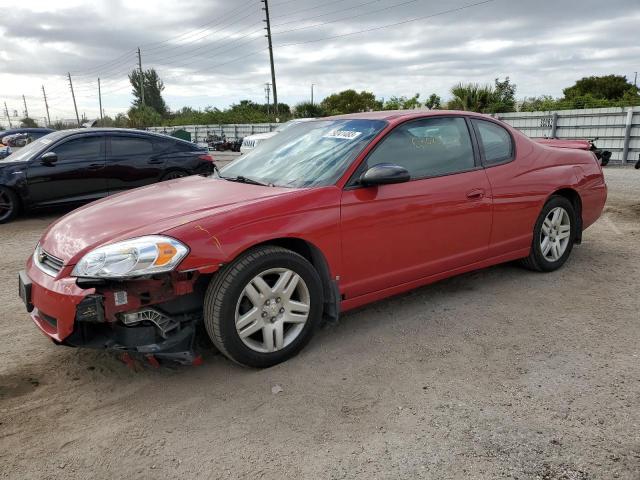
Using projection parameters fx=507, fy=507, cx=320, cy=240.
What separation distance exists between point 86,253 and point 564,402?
2.68 m

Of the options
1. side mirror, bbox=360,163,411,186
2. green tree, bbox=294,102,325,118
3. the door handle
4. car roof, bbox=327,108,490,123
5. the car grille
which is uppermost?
green tree, bbox=294,102,325,118

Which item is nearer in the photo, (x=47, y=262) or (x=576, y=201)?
(x=47, y=262)

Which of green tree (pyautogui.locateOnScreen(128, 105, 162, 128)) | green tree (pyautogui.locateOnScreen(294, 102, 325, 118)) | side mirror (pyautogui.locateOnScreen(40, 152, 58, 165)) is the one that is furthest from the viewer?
green tree (pyautogui.locateOnScreen(128, 105, 162, 128))

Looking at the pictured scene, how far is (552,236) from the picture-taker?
15.4 ft

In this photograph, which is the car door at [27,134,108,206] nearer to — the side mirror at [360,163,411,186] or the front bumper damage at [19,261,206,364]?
the front bumper damage at [19,261,206,364]

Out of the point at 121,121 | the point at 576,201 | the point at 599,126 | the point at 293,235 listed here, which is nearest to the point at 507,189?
the point at 576,201

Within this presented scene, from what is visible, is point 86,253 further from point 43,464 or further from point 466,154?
point 466,154

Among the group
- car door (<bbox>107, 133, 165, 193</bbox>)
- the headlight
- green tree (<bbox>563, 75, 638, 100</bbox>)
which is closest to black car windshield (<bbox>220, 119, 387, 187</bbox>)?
the headlight

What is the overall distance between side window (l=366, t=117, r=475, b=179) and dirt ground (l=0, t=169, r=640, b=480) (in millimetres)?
1103

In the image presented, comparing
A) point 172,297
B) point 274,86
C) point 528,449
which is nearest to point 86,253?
point 172,297

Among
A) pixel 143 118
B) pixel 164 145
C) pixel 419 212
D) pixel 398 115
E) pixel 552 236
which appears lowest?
pixel 552 236

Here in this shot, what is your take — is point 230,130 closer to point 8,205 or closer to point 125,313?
point 8,205

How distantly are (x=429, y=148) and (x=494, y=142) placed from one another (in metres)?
0.76

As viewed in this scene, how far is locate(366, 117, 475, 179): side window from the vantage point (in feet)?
11.9
